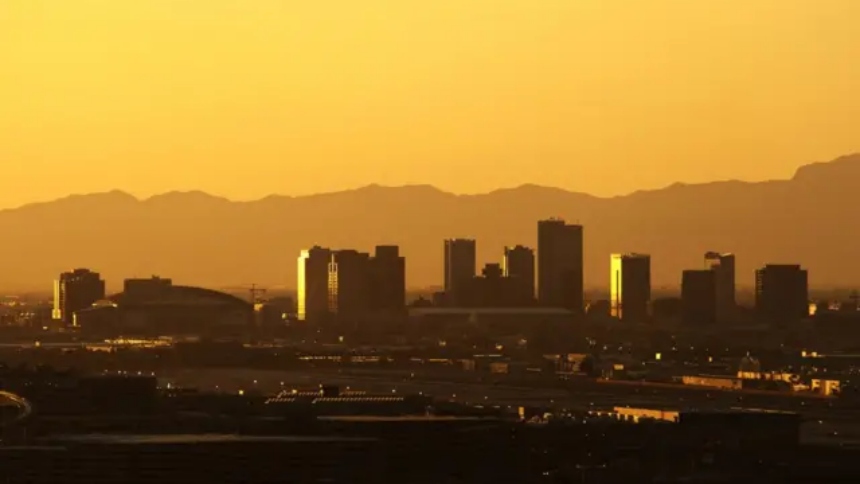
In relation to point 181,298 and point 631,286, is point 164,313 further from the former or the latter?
point 631,286

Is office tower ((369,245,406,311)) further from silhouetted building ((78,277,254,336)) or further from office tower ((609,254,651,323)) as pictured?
office tower ((609,254,651,323))

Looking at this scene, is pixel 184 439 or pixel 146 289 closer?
pixel 184 439

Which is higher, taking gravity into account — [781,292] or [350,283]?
[350,283]

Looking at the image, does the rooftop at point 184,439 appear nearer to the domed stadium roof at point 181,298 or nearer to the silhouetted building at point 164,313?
the silhouetted building at point 164,313

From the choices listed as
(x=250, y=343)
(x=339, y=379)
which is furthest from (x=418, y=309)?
(x=339, y=379)

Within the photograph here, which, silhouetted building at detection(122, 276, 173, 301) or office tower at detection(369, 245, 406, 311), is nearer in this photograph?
silhouetted building at detection(122, 276, 173, 301)

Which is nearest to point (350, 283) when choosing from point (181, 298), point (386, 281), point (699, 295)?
point (386, 281)

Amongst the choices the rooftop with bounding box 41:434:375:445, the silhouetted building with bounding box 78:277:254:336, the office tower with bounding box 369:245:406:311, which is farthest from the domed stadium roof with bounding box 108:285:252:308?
the rooftop with bounding box 41:434:375:445
